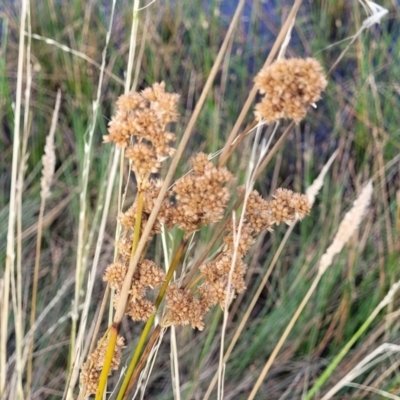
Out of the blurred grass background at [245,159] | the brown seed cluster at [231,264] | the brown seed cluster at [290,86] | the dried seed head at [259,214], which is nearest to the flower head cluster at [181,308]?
the brown seed cluster at [231,264]

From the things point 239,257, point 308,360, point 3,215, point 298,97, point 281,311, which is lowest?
point 308,360

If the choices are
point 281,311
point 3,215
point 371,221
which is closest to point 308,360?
point 281,311

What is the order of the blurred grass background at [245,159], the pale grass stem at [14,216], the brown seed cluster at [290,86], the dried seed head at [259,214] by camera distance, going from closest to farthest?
the brown seed cluster at [290,86] → the dried seed head at [259,214] → the pale grass stem at [14,216] → the blurred grass background at [245,159]

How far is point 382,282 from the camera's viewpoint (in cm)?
118

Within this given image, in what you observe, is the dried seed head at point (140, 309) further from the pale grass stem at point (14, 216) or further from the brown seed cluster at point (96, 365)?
the pale grass stem at point (14, 216)

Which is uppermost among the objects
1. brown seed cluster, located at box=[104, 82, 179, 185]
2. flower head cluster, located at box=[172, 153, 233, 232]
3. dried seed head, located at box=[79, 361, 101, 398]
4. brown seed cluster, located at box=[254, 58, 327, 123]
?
brown seed cluster, located at box=[254, 58, 327, 123]

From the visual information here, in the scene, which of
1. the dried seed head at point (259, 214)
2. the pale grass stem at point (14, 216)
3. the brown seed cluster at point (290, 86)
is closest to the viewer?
the brown seed cluster at point (290, 86)

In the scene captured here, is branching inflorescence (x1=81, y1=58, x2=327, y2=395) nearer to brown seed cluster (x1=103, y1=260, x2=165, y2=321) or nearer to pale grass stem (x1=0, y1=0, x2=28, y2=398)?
brown seed cluster (x1=103, y1=260, x2=165, y2=321)

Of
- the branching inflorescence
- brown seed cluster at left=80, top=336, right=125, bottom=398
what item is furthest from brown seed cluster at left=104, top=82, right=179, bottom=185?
brown seed cluster at left=80, top=336, right=125, bottom=398

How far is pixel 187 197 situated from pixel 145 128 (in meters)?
0.08

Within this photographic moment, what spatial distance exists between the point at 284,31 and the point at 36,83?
1293mm

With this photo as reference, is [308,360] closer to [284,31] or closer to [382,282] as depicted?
[382,282]

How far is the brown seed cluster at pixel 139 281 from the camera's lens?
0.50m

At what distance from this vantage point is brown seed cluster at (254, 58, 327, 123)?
43 centimetres
